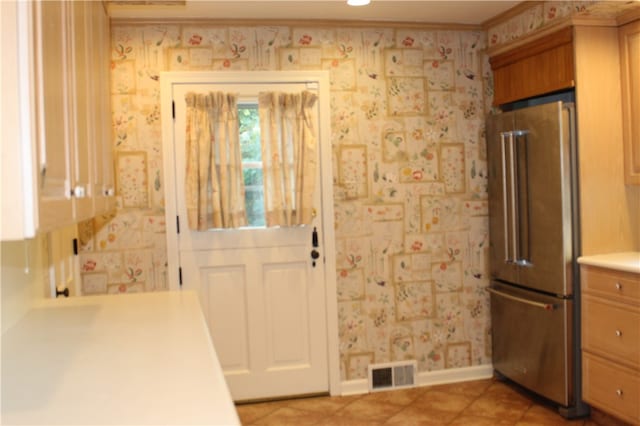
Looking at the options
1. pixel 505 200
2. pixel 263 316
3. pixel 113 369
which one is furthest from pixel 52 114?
pixel 505 200

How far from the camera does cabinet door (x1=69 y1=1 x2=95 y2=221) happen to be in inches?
62.4

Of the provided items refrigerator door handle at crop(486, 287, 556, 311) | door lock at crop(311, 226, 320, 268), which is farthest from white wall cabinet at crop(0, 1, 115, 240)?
refrigerator door handle at crop(486, 287, 556, 311)

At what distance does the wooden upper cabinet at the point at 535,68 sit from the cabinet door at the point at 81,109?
256 centimetres

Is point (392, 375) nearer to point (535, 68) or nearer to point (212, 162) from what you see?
point (212, 162)

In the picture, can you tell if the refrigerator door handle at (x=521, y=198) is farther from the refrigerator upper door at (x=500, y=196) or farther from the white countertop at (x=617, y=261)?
the white countertop at (x=617, y=261)

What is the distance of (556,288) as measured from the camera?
3504 mm

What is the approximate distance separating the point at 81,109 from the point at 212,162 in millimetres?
2059

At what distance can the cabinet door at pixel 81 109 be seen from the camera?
1585mm

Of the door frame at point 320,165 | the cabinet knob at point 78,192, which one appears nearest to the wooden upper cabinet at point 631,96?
the door frame at point 320,165

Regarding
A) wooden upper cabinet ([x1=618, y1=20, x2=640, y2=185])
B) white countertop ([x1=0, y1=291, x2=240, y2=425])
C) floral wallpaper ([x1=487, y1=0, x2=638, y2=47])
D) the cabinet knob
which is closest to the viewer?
white countertop ([x1=0, y1=291, x2=240, y2=425])

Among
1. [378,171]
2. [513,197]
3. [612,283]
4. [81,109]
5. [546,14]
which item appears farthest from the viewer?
[378,171]

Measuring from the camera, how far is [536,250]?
3666 mm

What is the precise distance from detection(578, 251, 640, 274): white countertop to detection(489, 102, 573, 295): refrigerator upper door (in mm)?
119

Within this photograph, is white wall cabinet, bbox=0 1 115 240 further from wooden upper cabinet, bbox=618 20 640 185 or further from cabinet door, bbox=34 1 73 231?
wooden upper cabinet, bbox=618 20 640 185
